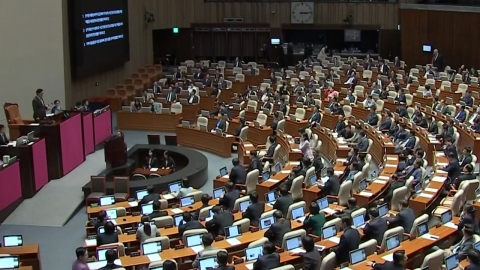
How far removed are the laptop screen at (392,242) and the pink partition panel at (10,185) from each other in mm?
8570

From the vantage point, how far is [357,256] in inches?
421

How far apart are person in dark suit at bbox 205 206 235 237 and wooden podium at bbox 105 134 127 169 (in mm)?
6562

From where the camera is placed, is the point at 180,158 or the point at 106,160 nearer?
the point at 106,160

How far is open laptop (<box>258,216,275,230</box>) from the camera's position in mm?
12711

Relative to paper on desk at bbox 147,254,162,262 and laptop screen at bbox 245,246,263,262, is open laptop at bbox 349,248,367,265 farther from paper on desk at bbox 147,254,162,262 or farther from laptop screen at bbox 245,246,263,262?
paper on desk at bbox 147,254,162,262

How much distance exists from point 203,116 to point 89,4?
22.2ft

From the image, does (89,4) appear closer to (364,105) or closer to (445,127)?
(364,105)

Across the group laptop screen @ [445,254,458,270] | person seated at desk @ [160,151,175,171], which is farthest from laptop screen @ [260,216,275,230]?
person seated at desk @ [160,151,175,171]

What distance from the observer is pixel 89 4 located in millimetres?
26219

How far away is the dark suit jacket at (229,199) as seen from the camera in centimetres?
1427

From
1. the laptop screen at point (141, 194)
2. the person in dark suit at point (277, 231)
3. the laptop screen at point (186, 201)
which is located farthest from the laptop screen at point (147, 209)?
the person in dark suit at point (277, 231)

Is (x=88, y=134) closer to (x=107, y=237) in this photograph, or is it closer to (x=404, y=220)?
(x=107, y=237)

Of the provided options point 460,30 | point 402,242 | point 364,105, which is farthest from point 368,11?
point 402,242

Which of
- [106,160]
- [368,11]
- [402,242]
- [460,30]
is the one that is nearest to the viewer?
[402,242]
